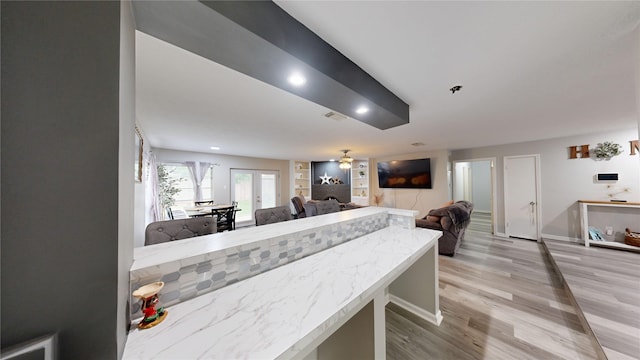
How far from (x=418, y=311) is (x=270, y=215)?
1936 mm

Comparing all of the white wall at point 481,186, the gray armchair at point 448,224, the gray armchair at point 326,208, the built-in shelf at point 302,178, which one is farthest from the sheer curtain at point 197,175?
the white wall at point 481,186

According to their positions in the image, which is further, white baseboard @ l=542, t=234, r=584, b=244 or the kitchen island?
white baseboard @ l=542, t=234, r=584, b=244

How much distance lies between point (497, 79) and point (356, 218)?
5.58 feet

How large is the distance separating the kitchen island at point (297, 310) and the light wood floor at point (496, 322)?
2.59ft

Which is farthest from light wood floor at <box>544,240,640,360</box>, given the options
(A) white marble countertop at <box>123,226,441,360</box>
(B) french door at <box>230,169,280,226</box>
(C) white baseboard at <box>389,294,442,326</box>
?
(B) french door at <box>230,169,280,226</box>

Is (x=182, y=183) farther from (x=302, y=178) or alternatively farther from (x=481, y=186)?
(x=481, y=186)

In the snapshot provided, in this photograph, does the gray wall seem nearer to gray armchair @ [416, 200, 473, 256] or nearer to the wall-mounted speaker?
gray armchair @ [416, 200, 473, 256]

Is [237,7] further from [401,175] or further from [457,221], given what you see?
[401,175]

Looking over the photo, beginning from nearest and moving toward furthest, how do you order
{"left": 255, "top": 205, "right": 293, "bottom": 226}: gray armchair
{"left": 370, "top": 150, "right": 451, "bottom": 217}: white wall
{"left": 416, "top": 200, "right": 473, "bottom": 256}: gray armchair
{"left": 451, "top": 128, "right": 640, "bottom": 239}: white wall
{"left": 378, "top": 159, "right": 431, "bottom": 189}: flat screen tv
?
{"left": 255, "top": 205, "right": 293, "bottom": 226}: gray armchair, {"left": 416, "top": 200, "right": 473, "bottom": 256}: gray armchair, {"left": 451, "top": 128, "right": 640, "bottom": 239}: white wall, {"left": 370, "top": 150, "right": 451, "bottom": 217}: white wall, {"left": 378, "top": 159, "right": 431, "bottom": 189}: flat screen tv

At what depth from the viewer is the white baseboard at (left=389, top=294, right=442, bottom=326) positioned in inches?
72.7

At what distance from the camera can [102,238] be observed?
534 mm

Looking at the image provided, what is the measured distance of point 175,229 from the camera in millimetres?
1893

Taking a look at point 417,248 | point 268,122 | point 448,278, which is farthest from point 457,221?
point 268,122

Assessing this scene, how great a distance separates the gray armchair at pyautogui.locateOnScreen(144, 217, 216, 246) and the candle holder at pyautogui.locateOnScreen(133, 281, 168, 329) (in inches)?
51.6
